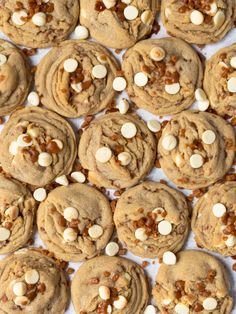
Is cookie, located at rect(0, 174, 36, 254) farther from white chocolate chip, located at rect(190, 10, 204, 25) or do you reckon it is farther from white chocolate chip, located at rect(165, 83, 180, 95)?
white chocolate chip, located at rect(190, 10, 204, 25)

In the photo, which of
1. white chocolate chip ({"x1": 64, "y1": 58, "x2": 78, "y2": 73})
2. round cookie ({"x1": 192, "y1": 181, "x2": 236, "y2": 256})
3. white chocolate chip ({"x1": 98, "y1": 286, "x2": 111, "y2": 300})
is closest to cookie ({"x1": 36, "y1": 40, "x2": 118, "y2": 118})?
white chocolate chip ({"x1": 64, "y1": 58, "x2": 78, "y2": 73})

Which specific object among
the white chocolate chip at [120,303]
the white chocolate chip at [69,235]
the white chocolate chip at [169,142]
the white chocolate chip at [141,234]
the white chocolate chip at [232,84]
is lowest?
the white chocolate chip at [120,303]

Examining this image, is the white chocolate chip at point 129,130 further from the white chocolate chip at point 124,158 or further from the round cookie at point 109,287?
the round cookie at point 109,287

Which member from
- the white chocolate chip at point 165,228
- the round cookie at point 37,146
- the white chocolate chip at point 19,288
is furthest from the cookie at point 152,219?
the white chocolate chip at point 19,288

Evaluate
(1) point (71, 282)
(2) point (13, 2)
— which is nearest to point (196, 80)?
(2) point (13, 2)

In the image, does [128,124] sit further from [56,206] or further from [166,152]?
[56,206]

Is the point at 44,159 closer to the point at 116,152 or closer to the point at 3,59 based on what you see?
the point at 116,152
